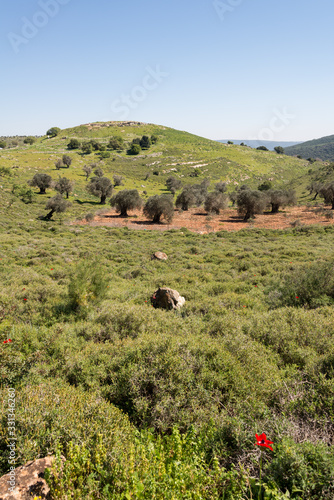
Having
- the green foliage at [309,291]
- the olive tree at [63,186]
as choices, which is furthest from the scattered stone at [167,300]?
the olive tree at [63,186]

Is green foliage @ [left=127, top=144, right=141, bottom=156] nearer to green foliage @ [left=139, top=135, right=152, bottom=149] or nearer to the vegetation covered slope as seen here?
green foliage @ [left=139, top=135, right=152, bottom=149]

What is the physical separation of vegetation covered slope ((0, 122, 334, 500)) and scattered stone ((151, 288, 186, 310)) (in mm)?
469

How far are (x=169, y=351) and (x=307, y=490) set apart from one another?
2.95 m

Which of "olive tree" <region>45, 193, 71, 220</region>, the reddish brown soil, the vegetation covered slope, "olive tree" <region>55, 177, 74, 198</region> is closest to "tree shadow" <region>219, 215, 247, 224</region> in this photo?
the reddish brown soil

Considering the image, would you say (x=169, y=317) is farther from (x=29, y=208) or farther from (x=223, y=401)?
(x=29, y=208)

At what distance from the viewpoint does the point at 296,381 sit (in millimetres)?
4703

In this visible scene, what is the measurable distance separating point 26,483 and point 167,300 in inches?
265

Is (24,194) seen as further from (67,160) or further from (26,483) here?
(26,483)

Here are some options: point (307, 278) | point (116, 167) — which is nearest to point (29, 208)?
point (307, 278)

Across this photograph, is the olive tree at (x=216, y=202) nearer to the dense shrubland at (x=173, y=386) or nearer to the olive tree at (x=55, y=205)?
the olive tree at (x=55, y=205)

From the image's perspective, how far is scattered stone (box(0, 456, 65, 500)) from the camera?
2639 mm

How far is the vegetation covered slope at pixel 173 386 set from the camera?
2859mm

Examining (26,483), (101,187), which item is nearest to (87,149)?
(101,187)

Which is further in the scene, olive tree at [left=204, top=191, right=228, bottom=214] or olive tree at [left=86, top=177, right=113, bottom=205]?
olive tree at [left=86, top=177, right=113, bottom=205]
